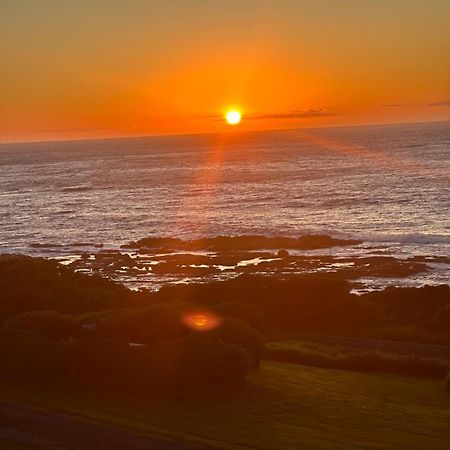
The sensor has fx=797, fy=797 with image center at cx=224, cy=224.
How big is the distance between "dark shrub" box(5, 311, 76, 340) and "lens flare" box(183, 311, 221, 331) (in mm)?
4422

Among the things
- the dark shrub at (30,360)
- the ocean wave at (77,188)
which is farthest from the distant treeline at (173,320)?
the ocean wave at (77,188)

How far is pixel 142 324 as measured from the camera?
3127cm

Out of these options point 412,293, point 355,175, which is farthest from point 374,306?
point 355,175

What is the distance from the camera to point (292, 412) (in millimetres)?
24859

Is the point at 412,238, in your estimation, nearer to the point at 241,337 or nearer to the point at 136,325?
the point at 241,337

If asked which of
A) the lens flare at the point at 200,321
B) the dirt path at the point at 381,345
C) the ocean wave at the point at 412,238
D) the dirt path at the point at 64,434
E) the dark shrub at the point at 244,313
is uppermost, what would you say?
the lens flare at the point at 200,321

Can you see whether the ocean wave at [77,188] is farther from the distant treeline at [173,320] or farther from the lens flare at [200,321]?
the lens flare at [200,321]

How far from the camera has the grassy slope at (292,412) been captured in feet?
72.9

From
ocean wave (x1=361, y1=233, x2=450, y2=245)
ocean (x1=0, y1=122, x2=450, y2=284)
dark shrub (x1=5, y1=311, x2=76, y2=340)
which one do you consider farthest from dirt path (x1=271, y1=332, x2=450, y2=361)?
ocean wave (x1=361, y1=233, x2=450, y2=245)

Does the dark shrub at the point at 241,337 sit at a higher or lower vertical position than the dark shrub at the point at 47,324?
lower

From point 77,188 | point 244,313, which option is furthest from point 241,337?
point 77,188

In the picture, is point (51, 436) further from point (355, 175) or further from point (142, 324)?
point (355, 175)

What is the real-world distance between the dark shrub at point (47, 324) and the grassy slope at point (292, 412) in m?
3.67

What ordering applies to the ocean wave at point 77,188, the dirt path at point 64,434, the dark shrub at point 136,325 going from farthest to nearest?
the ocean wave at point 77,188
the dark shrub at point 136,325
the dirt path at point 64,434
